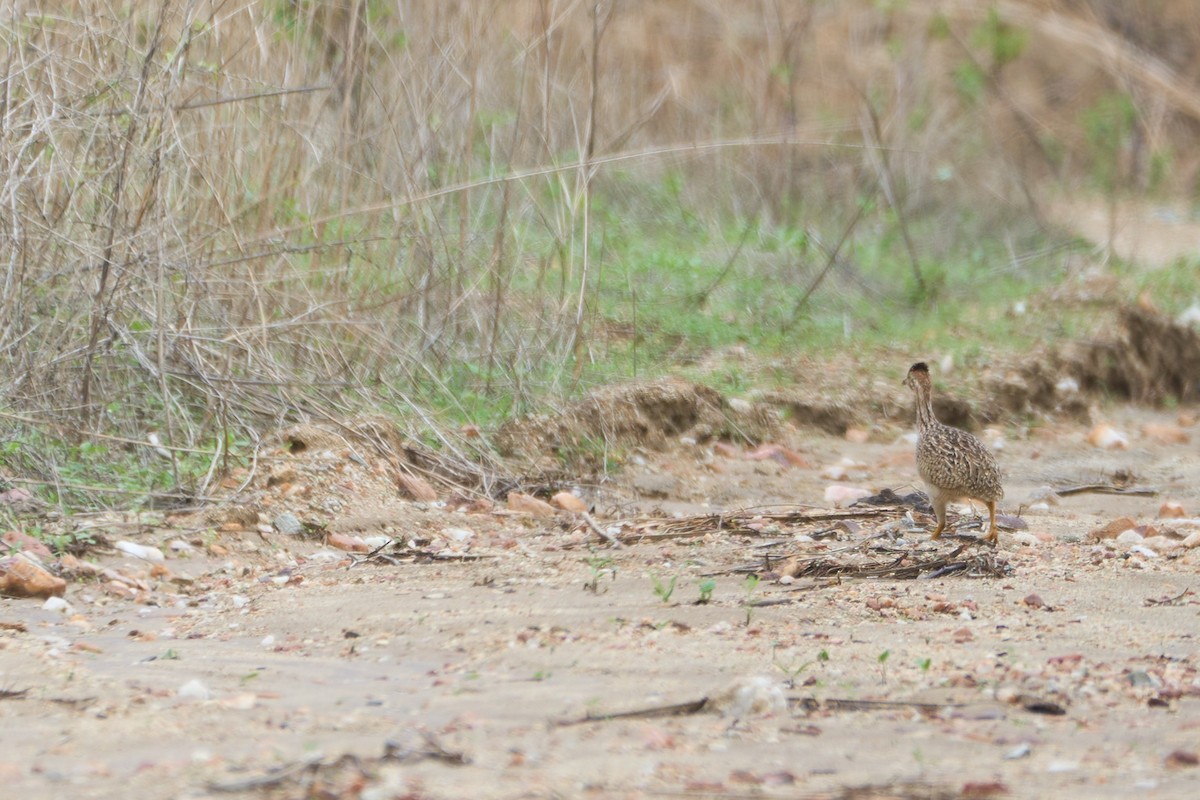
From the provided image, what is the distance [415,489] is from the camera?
548 centimetres

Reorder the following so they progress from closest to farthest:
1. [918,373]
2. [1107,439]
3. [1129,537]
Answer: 1. [1129,537]
2. [918,373]
3. [1107,439]

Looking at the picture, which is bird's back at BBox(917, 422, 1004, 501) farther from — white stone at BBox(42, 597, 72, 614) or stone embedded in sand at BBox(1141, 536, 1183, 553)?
white stone at BBox(42, 597, 72, 614)

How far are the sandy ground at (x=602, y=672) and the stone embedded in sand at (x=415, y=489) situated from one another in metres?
0.18

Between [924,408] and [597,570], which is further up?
[924,408]

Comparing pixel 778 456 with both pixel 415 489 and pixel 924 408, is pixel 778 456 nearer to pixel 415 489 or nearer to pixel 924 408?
pixel 924 408

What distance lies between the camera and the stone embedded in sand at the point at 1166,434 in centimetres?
752

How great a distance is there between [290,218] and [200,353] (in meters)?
0.78

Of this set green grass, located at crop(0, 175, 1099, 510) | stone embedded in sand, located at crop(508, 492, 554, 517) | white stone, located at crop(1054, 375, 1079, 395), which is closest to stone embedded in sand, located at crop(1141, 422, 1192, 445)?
white stone, located at crop(1054, 375, 1079, 395)

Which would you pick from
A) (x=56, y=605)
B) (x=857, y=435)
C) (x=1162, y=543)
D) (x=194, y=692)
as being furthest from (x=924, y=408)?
(x=194, y=692)

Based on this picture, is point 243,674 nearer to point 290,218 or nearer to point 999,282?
point 290,218

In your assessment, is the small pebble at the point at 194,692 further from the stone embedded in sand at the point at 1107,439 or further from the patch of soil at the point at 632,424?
the stone embedded in sand at the point at 1107,439

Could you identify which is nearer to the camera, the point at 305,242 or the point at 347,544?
the point at 347,544

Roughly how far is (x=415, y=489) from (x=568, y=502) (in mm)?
550

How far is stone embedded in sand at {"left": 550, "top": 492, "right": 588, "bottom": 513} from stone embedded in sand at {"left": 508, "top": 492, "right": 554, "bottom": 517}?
0.07 m
